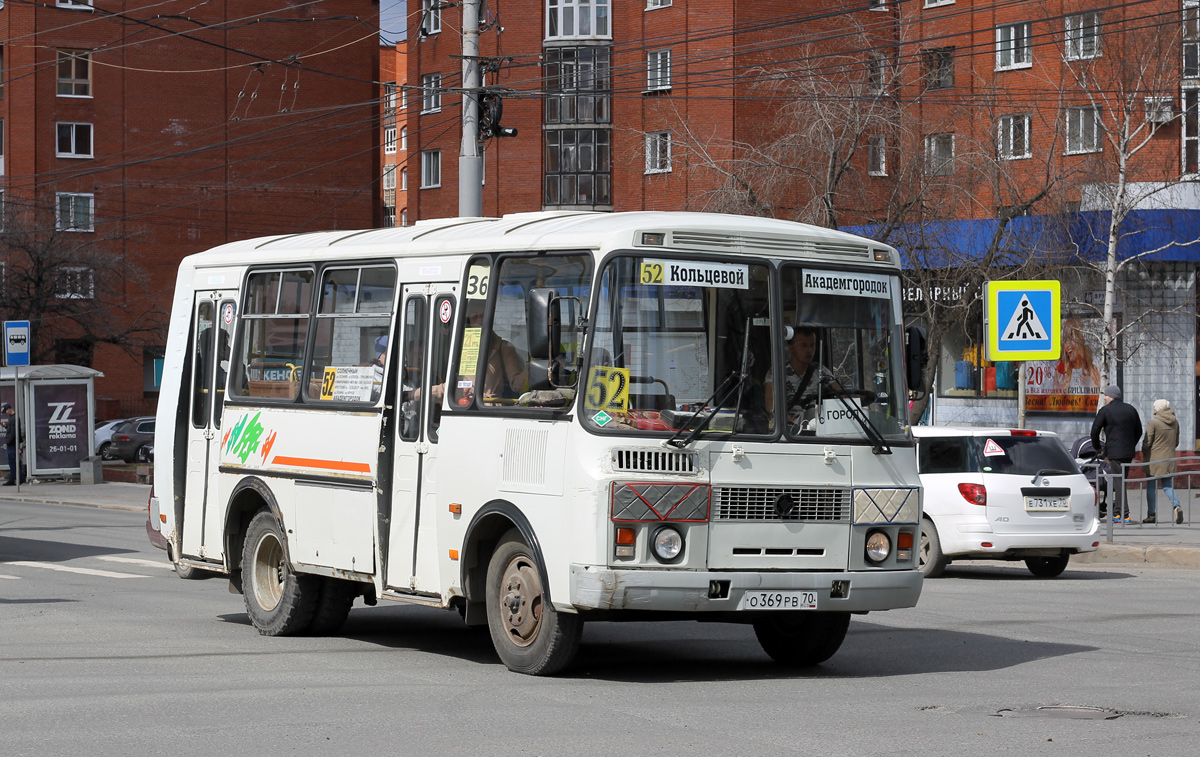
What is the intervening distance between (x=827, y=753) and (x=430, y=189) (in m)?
52.9

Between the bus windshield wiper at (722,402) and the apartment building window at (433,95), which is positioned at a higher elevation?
the apartment building window at (433,95)

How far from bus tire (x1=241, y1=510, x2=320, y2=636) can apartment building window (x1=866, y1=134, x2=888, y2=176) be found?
22072mm

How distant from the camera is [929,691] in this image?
30.7 ft

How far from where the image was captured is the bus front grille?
9391 mm

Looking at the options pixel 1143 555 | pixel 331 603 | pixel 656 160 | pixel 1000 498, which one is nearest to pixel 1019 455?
pixel 1000 498

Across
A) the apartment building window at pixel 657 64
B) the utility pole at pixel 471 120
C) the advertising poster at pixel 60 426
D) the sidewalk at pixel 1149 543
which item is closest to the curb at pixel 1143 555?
the sidewalk at pixel 1149 543

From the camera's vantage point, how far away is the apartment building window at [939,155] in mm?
32125

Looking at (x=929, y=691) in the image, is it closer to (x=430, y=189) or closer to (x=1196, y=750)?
(x=1196, y=750)

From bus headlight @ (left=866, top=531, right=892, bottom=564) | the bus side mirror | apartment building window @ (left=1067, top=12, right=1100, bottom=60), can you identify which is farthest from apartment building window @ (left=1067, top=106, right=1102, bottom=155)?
bus headlight @ (left=866, top=531, right=892, bottom=564)

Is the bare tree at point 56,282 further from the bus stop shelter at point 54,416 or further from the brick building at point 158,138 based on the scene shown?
the bus stop shelter at point 54,416

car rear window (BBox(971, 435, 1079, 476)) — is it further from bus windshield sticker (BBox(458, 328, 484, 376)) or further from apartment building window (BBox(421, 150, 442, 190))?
apartment building window (BBox(421, 150, 442, 190))

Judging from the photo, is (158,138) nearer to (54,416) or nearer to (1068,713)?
(54,416)

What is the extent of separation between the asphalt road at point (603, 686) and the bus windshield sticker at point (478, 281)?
228 cm

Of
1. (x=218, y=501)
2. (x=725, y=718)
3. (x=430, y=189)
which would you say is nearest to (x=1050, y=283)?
(x=218, y=501)
